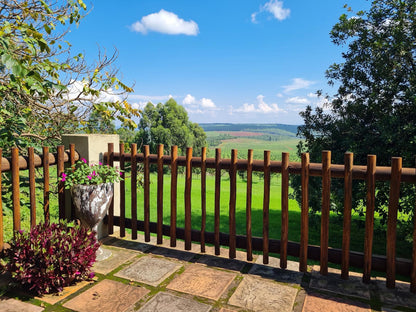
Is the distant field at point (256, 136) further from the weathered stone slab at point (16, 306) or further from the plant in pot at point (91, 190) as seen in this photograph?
the weathered stone slab at point (16, 306)

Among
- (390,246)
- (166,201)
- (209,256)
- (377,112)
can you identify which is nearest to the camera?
(390,246)

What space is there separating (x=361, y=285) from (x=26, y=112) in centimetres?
511

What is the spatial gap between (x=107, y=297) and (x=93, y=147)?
202 cm

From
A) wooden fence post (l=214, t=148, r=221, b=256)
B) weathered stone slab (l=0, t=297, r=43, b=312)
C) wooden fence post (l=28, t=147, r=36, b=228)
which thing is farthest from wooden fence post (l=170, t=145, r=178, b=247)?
weathered stone slab (l=0, t=297, r=43, b=312)

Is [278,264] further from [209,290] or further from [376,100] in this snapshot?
[376,100]

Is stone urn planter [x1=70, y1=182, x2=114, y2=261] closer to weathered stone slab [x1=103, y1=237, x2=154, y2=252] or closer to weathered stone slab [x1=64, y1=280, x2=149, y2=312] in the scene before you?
weathered stone slab [x1=103, y1=237, x2=154, y2=252]

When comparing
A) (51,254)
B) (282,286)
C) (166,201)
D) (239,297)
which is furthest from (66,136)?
(166,201)

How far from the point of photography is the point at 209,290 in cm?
283

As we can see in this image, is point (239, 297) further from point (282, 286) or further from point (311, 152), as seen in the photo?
point (311, 152)

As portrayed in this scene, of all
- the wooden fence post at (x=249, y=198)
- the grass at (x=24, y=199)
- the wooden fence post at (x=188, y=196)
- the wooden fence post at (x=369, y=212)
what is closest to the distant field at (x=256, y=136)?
the grass at (x=24, y=199)

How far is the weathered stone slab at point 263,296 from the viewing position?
8.44 ft

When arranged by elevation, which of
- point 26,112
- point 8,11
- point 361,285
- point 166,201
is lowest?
point 166,201

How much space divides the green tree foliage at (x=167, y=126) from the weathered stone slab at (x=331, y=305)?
29.8 meters

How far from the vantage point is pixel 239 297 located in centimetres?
271
